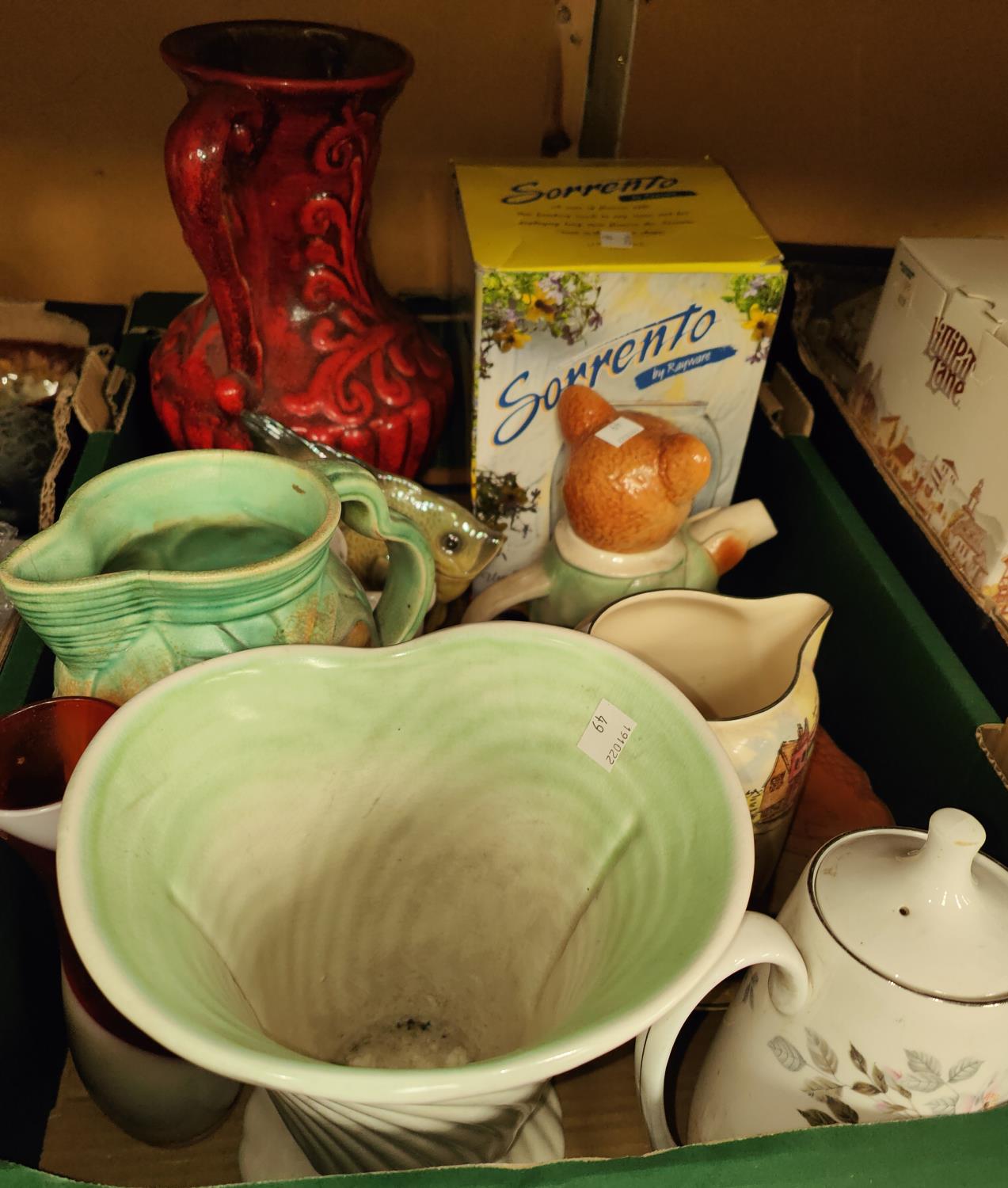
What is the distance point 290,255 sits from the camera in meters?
0.55

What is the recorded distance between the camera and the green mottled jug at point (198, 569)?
38 cm

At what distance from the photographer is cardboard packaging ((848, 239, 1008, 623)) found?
54cm

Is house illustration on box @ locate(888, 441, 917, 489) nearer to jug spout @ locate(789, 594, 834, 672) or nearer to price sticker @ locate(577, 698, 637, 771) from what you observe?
jug spout @ locate(789, 594, 834, 672)

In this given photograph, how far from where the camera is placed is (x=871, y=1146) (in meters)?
0.33

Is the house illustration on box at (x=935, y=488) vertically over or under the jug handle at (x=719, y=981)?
over

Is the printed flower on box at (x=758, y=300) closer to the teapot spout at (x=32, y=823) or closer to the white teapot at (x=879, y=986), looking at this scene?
the white teapot at (x=879, y=986)

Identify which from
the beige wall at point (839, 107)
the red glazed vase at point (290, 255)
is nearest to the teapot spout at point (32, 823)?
the red glazed vase at point (290, 255)

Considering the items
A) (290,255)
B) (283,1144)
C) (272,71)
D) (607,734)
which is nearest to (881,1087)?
(607,734)

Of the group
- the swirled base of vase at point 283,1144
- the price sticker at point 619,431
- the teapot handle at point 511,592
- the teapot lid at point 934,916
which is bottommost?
the swirled base of vase at point 283,1144

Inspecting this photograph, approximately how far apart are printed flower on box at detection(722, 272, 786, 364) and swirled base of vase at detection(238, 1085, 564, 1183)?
0.43m

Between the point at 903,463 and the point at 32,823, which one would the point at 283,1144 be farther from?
the point at 903,463

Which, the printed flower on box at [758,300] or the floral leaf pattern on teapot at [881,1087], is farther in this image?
the printed flower on box at [758,300]

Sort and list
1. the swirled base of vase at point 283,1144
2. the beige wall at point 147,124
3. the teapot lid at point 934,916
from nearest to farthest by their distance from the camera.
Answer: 1. the teapot lid at point 934,916
2. the swirled base of vase at point 283,1144
3. the beige wall at point 147,124

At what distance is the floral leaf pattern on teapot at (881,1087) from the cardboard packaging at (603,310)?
360 millimetres
